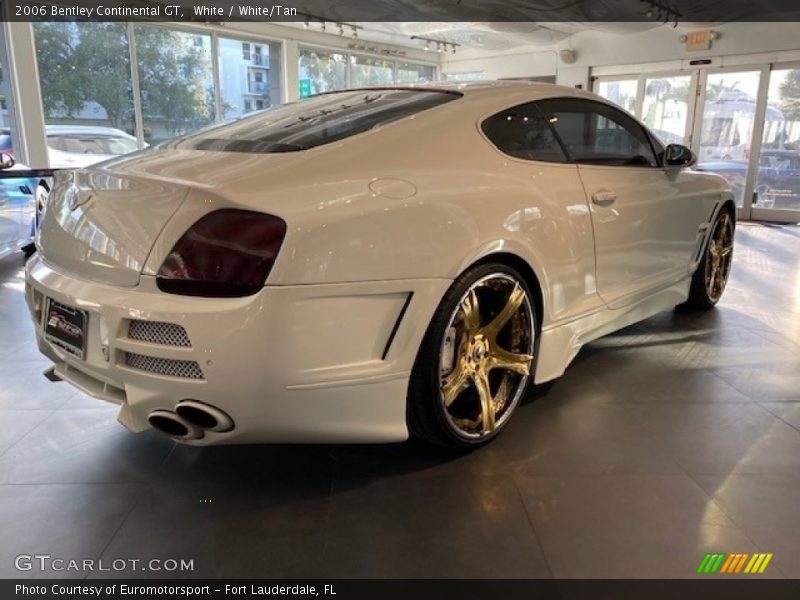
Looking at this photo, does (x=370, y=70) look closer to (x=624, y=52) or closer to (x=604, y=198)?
(x=624, y=52)

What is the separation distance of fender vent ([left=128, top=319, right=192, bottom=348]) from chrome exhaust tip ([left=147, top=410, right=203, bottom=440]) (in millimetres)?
205

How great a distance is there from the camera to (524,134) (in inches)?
88.6

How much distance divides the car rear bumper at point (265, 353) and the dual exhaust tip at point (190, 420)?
0.05 feet

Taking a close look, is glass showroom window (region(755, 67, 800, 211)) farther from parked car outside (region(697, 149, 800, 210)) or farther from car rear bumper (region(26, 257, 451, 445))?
car rear bumper (region(26, 257, 451, 445))

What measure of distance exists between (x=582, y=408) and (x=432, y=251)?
3.60ft

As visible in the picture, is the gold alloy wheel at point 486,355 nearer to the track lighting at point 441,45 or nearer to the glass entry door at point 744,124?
the glass entry door at point 744,124

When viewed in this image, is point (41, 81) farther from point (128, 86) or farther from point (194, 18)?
point (194, 18)

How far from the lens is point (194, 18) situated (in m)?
8.55

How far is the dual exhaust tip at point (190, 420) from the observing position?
61.0 inches

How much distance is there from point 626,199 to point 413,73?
10.9 m

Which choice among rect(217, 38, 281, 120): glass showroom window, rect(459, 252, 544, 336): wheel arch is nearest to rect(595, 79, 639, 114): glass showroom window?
rect(217, 38, 281, 120): glass showroom window

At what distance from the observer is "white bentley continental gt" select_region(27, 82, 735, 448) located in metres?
1.49

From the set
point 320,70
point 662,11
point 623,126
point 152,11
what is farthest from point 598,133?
point 320,70
